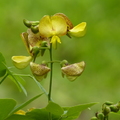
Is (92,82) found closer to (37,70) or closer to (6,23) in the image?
(6,23)

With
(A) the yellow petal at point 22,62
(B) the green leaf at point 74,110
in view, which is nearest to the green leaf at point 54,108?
(B) the green leaf at point 74,110

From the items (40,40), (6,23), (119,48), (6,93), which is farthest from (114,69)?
(40,40)

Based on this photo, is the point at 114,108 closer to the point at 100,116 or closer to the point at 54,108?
the point at 100,116

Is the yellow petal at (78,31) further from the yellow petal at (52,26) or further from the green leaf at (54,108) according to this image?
the green leaf at (54,108)

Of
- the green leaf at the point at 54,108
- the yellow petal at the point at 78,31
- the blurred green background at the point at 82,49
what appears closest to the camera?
the green leaf at the point at 54,108

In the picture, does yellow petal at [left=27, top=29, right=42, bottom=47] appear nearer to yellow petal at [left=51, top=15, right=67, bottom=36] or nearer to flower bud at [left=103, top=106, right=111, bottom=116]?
yellow petal at [left=51, top=15, right=67, bottom=36]

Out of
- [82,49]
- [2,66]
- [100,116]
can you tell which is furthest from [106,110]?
[82,49]
